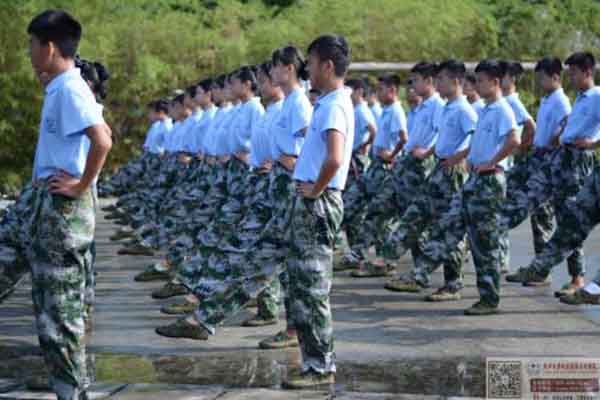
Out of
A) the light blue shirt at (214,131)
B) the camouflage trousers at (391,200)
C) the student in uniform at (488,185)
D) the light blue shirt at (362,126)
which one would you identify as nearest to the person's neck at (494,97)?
the student in uniform at (488,185)

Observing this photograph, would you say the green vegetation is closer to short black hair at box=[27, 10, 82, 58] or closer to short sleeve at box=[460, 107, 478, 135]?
short sleeve at box=[460, 107, 478, 135]

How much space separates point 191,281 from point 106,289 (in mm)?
2792

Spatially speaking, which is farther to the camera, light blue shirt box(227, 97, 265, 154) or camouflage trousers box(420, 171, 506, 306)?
light blue shirt box(227, 97, 265, 154)

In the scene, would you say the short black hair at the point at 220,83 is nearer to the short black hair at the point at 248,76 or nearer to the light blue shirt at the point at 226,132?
the light blue shirt at the point at 226,132

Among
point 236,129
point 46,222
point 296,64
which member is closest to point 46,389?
point 46,222

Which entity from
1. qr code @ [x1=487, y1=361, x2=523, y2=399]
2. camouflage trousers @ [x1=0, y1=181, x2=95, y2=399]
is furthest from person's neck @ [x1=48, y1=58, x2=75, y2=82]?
qr code @ [x1=487, y1=361, x2=523, y2=399]

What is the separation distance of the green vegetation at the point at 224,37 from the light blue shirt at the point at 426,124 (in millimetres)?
15333

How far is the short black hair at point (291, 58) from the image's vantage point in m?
7.73

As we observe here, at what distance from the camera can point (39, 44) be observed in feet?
18.2

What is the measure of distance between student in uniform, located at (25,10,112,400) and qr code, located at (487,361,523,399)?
2.24 meters

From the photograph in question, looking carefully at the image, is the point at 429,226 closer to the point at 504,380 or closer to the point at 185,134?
the point at 185,134

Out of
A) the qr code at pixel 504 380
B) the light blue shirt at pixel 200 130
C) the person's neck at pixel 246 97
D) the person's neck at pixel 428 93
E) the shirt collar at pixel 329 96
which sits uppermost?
the shirt collar at pixel 329 96

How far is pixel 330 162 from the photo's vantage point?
6363mm

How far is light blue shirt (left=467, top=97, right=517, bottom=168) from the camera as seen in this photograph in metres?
9.21
